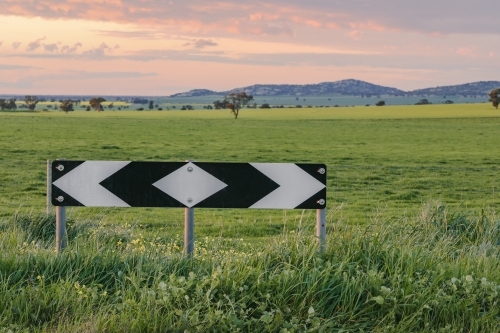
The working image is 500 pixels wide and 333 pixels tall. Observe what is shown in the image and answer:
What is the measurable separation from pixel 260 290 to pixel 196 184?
1.18 m

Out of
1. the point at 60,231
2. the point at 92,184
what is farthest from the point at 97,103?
the point at 92,184

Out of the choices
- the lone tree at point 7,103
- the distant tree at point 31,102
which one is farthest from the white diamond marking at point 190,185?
the distant tree at point 31,102

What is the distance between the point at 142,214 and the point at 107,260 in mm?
11071

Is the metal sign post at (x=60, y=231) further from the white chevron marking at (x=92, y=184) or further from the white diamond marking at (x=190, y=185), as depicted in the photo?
the white diamond marking at (x=190, y=185)

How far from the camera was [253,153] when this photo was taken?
3981cm

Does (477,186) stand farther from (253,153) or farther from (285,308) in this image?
(285,308)

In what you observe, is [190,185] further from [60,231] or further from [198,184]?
[60,231]

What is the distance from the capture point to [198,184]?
222 inches

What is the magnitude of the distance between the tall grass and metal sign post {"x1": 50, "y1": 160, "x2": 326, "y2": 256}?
39cm

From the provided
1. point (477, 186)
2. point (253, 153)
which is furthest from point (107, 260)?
point (253, 153)

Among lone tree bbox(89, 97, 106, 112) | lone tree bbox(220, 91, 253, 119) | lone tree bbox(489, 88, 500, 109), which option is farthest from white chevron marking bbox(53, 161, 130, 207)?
lone tree bbox(89, 97, 106, 112)

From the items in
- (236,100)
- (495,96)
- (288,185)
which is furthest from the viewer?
(495,96)

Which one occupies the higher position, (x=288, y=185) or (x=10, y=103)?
(x=10, y=103)

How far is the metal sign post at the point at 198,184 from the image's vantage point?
221 inches
